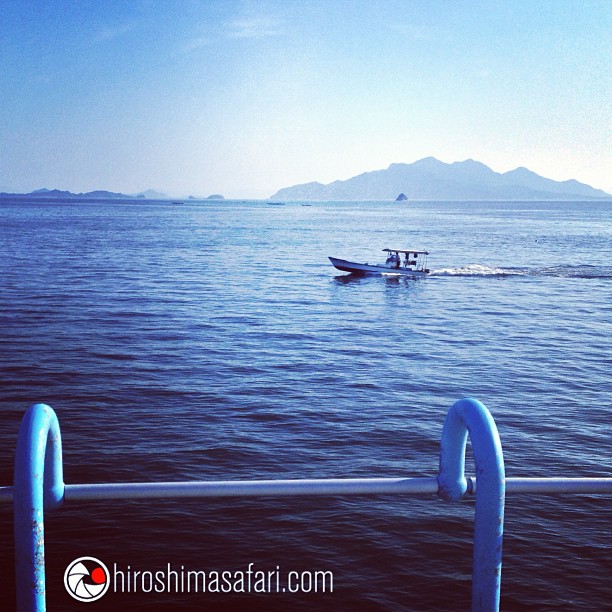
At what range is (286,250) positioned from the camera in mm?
93000

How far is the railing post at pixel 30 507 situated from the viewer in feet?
7.11

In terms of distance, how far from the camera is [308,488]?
7.79 feet

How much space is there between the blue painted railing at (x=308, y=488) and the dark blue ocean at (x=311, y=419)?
2946mm

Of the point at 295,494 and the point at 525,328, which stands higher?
the point at 295,494

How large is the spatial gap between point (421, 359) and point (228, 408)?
1136 cm

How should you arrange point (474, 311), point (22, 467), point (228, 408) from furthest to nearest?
point (474, 311)
point (228, 408)
point (22, 467)

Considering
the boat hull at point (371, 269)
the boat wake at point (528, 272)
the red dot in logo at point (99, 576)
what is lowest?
the boat wake at point (528, 272)

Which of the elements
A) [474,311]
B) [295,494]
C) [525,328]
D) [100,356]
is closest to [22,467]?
[295,494]

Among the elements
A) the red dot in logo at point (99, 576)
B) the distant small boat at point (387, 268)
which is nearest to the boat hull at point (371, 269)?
the distant small boat at point (387, 268)

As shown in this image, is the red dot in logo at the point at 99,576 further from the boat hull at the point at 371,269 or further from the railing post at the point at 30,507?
the boat hull at the point at 371,269

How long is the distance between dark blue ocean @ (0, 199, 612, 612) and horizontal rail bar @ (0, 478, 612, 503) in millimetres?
3005

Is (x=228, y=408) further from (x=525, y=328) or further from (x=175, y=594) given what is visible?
(x=525, y=328)

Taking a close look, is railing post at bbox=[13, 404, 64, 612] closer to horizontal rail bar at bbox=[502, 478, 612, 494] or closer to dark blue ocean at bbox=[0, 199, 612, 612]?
horizontal rail bar at bbox=[502, 478, 612, 494]

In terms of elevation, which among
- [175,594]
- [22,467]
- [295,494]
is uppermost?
[22,467]
